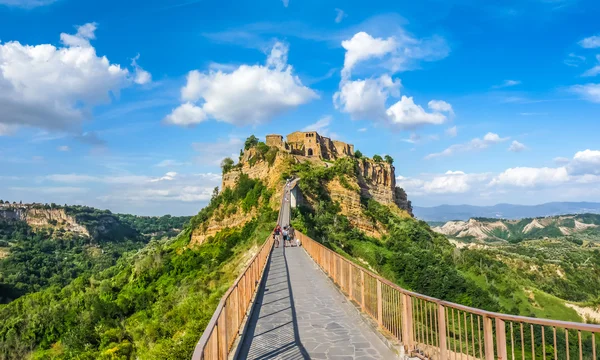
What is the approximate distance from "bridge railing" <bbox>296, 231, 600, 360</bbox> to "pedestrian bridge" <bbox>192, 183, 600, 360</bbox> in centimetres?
1

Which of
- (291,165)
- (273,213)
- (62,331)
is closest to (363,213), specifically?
(291,165)

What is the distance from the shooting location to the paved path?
6.89m

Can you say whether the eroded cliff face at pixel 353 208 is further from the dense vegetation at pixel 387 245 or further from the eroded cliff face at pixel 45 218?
the eroded cliff face at pixel 45 218

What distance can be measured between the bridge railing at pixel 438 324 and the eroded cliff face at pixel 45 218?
186051 millimetres

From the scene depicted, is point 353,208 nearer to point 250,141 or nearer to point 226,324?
point 250,141

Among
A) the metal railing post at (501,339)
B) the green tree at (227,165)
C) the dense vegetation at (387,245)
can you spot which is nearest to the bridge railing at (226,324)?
the metal railing post at (501,339)

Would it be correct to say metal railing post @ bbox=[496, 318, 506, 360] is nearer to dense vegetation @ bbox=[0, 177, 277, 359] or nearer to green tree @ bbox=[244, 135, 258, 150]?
dense vegetation @ bbox=[0, 177, 277, 359]

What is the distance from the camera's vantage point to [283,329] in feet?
27.3

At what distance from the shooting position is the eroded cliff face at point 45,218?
171 meters

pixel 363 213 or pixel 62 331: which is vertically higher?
pixel 363 213

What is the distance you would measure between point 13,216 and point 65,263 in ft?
222

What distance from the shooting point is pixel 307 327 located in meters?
8.55

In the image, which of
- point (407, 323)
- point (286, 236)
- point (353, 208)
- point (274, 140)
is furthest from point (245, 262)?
point (274, 140)

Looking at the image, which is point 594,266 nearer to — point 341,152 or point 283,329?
point 341,152
